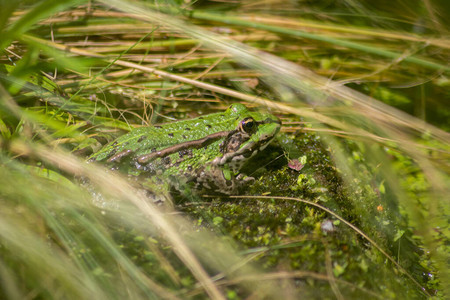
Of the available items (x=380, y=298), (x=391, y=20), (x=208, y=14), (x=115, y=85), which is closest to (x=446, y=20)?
(x=391, y=20)

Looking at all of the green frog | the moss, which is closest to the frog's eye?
the green frog

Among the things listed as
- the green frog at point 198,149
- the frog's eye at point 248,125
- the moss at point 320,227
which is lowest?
the moss at point 320,227

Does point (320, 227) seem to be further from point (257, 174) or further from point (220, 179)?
point (220, 179)

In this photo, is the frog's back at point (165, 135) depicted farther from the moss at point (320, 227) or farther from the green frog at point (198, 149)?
the moss at point (320, 227)

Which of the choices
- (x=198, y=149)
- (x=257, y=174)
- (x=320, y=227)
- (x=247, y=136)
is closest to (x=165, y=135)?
(x=198, y=149)

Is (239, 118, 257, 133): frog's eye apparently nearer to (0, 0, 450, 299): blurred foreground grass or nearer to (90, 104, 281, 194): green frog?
(90, 104, 281, 194): green frog

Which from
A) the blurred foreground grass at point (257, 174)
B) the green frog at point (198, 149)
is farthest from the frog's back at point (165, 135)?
the blurred foreground grass at point (257, 174)

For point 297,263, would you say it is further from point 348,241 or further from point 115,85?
point 115,85
